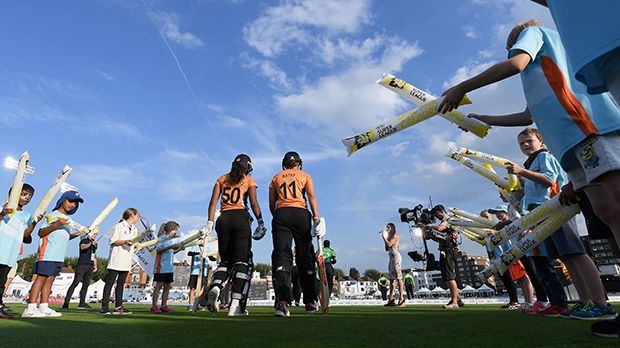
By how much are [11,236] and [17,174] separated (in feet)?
3.73

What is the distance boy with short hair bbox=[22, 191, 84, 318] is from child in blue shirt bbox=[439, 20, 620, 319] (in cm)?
642

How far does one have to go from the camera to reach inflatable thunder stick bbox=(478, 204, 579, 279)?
295cm

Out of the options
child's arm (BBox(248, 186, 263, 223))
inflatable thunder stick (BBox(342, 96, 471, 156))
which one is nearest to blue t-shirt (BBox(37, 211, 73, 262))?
child's arm (BBox(248, 186, 263, 223))

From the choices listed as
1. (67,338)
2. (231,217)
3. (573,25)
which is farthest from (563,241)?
(67,338)

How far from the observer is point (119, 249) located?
22.2ft

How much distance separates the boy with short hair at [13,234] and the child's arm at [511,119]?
6.49 m

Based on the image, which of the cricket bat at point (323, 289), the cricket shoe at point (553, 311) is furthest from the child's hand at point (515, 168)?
the cricket bat at point (323, 289)

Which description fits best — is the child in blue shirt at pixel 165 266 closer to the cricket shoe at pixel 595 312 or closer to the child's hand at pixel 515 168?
the child's hand at pixel 515 168

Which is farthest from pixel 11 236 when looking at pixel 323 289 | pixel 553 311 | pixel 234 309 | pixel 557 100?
pixel 553 311

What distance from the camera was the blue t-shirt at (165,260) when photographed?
25.1 ft

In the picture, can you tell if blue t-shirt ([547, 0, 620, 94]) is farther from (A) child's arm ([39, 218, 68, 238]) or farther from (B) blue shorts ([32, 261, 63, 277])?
(B) blue shorts ([32, 261, 63, 277])

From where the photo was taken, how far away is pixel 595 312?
3096 millimetres

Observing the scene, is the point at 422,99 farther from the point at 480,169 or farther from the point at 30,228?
the point at 30,228

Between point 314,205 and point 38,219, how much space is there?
4.67 m
